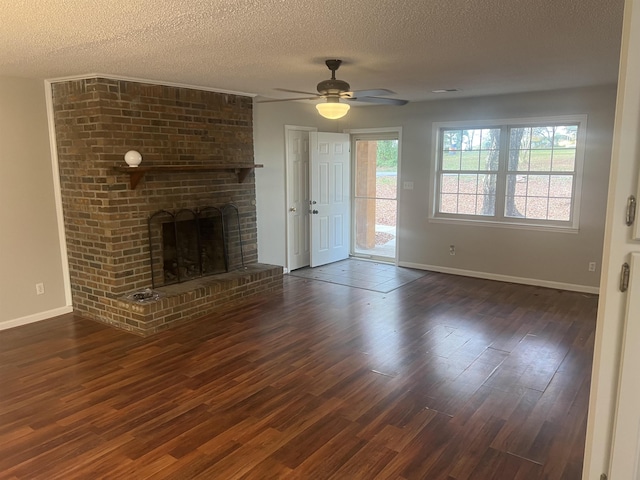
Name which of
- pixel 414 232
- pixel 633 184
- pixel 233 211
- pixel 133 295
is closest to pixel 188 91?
pixel 233 211

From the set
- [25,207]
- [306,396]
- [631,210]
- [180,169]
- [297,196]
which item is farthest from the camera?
[297,196]

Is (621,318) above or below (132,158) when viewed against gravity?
below

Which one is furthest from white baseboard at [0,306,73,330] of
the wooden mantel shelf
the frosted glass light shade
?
the frosted glass light shade

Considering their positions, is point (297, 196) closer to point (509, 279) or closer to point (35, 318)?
point (509, 279)

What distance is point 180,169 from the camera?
4.76m

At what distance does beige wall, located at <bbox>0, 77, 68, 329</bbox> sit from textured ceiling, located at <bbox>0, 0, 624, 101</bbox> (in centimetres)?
34

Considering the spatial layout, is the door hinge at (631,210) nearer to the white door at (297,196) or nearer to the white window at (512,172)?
the white window at (512,172)

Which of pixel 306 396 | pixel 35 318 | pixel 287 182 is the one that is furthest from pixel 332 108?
pixel 35 318

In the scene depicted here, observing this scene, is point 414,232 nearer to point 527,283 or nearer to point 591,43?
point 527,283

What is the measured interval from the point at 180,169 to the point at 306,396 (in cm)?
278

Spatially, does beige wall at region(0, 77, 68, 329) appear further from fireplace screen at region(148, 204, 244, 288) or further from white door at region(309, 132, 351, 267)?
white door at region(309, 132, 351, 267)

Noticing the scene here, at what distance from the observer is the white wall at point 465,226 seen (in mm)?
5348

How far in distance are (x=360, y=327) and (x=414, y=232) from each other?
9.20ft

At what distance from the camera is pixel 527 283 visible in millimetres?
5957
